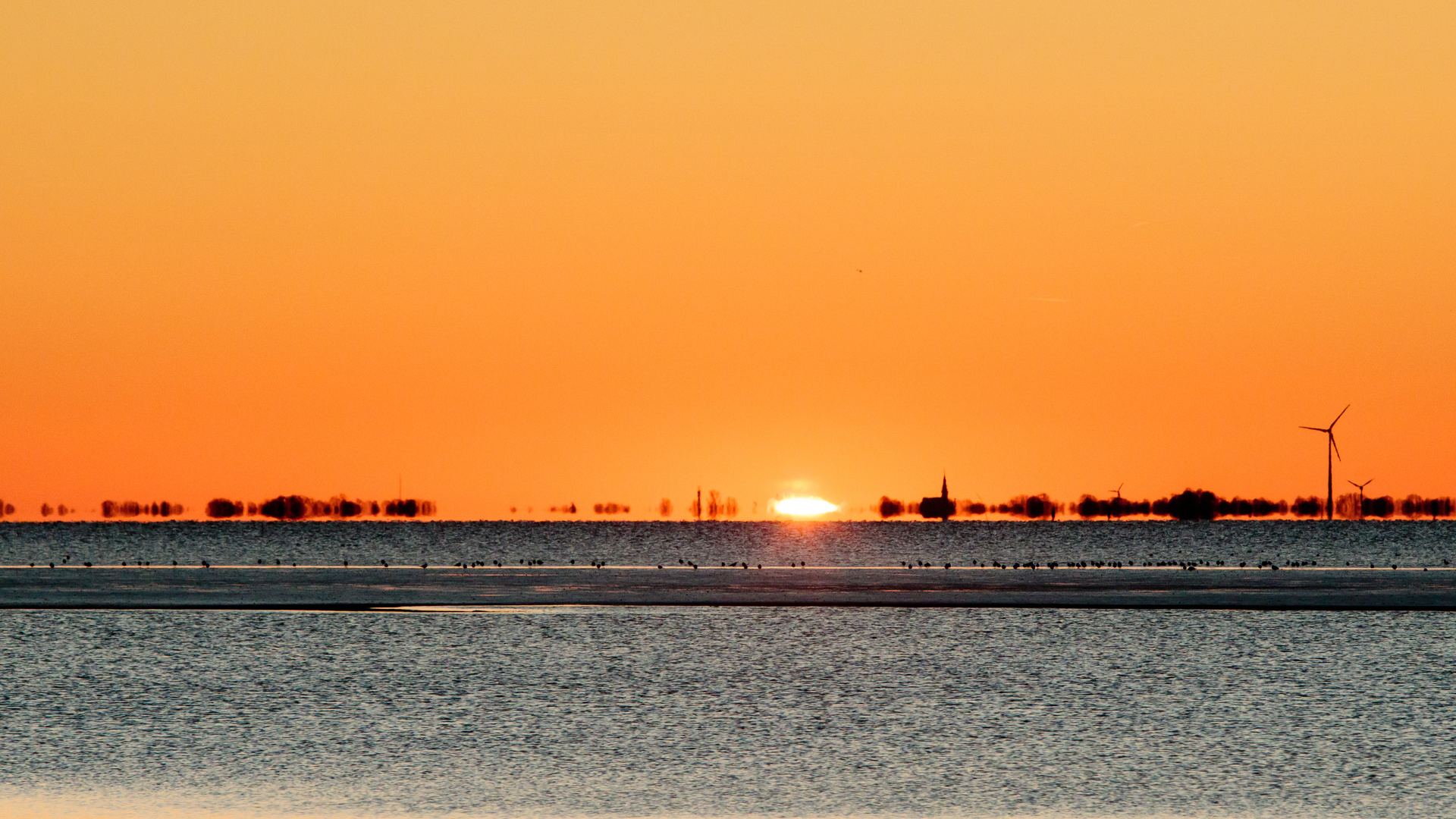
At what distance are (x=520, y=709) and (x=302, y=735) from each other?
290cm

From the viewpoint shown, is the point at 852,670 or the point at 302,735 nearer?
the point at 302,735

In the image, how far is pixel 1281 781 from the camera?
48.1 feet

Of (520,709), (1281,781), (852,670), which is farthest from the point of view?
(852,670)

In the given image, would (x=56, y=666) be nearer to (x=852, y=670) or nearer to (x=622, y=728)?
(x=622, y=728)

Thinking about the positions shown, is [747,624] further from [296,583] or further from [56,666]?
[296,583]

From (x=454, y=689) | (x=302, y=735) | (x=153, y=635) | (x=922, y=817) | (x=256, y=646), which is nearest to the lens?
(x=922, y=817)

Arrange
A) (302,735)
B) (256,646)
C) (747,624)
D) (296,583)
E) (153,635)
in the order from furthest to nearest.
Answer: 1. (296,583)
2. (747,624)
3. (153,635)
4. (256,646)
5. (302,735)

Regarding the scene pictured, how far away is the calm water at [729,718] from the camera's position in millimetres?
14141

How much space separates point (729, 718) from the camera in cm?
1855

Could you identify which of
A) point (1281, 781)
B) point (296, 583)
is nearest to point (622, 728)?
point (1281, 781)

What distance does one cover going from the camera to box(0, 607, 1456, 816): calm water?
14141 mm

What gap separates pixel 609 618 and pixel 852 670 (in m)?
9.27

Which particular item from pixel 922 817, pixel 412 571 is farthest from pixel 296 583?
pixel 922 817

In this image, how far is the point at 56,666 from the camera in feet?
76.2
